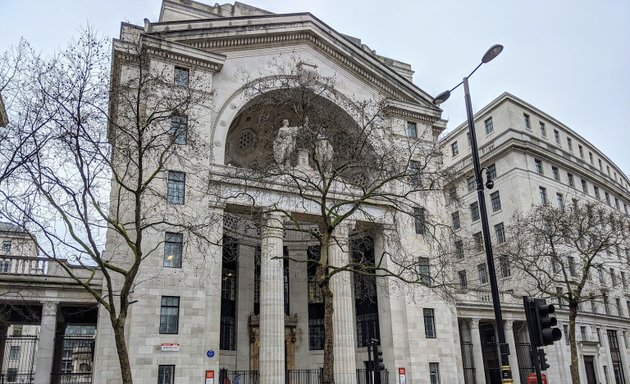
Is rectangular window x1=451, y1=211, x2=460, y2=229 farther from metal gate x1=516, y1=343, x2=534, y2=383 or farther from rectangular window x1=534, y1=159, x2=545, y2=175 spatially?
metal gate x1=516, y1=343, x2=534, y2=383

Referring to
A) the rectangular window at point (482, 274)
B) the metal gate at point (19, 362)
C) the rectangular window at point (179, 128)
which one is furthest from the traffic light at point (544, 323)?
the rectangular window at point (482, 274)

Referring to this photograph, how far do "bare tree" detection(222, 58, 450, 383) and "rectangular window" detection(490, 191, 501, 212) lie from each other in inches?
521

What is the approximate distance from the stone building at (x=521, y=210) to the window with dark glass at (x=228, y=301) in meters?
14.6

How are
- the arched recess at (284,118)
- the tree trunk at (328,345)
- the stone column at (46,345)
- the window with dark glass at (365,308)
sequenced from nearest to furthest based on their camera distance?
the tree trunk at (328,345) < the arched recess at (284,118) < the stone column at (46,345) < the window with dark glass at (365,308)

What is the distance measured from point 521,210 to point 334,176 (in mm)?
29103

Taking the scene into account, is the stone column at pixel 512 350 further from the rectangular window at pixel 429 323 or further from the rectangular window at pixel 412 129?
the rectangular window at pixel 412 129

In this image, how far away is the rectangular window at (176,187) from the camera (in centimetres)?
2400

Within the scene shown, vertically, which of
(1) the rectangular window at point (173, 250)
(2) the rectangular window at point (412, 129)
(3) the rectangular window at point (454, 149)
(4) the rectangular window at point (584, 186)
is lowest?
(1) the rectangular window at point (173, 250)

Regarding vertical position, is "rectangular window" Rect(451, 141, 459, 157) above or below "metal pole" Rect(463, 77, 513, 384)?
above

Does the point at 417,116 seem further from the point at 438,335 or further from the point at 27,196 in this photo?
the point at 27,196

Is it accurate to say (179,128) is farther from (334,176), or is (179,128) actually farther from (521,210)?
(521,210)

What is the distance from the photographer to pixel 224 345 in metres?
28.5

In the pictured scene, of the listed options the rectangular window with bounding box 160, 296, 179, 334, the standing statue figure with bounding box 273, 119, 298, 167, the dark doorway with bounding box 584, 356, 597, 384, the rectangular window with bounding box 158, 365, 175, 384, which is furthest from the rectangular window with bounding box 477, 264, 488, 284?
the rectangular window with bounding box 158, 365, 175, 384

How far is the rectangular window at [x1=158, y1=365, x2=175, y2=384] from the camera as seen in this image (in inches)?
834
